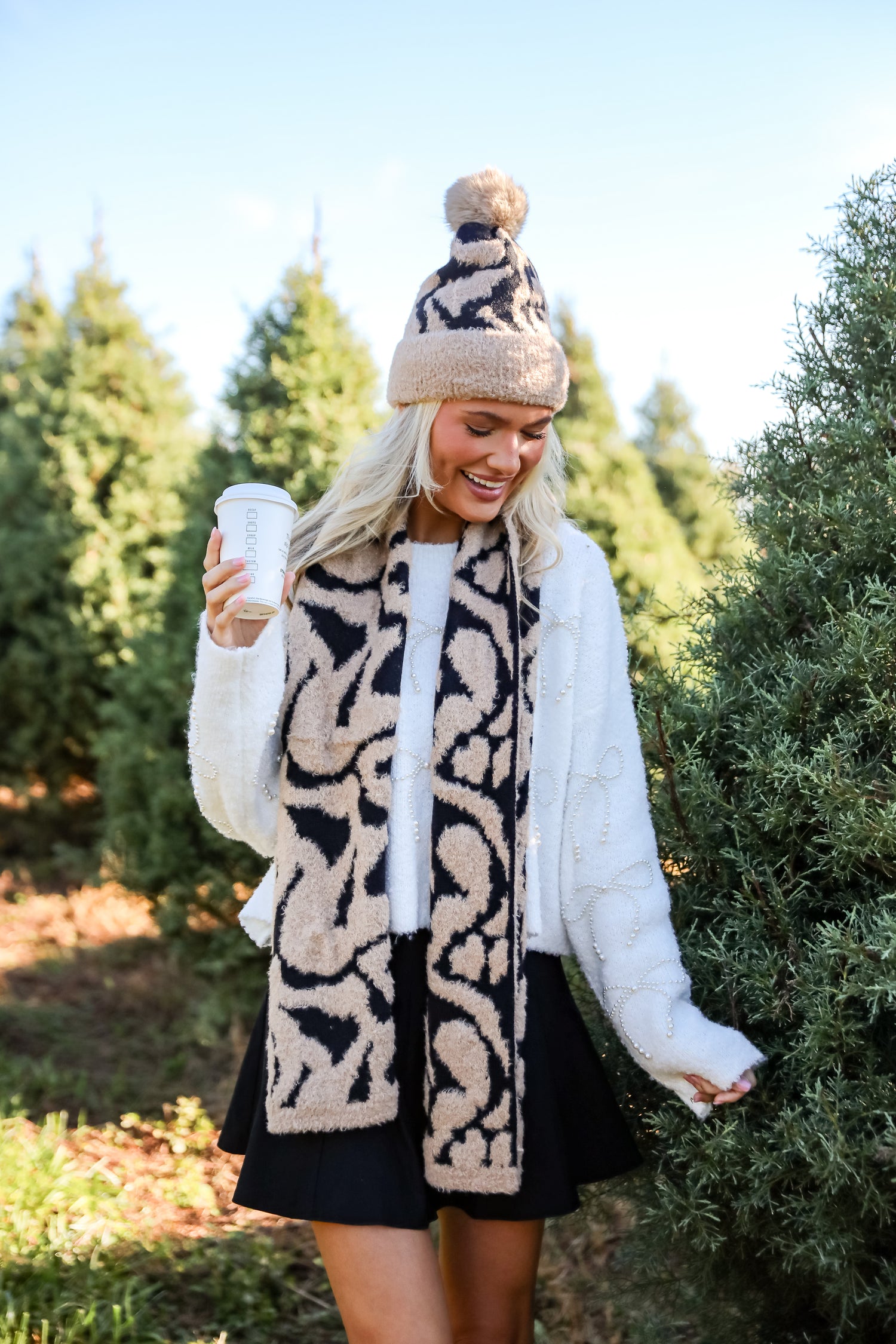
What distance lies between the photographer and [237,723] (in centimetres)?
174

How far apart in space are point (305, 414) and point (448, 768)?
3225 millimetres

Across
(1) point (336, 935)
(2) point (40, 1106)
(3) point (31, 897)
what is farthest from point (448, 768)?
(3) point (31, 897)

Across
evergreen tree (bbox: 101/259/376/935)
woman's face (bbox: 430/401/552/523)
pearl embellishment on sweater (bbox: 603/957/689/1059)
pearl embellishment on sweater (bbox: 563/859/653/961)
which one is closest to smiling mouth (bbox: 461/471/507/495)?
woman's face (bbox: 430/401/552/523)

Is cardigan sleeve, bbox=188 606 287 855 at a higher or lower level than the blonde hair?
lower

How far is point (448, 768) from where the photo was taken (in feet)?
5.87

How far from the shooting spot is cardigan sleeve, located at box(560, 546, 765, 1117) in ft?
5.63

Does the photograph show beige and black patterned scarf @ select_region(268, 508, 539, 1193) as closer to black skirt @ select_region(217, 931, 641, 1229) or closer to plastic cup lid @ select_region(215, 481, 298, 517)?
black skirt @ select_region(217, 931, 641, 1229)

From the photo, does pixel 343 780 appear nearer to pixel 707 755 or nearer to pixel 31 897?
pixel 707 755

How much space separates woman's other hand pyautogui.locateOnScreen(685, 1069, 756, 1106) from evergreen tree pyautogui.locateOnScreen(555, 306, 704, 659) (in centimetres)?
325

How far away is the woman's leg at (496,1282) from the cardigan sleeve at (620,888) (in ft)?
1.21

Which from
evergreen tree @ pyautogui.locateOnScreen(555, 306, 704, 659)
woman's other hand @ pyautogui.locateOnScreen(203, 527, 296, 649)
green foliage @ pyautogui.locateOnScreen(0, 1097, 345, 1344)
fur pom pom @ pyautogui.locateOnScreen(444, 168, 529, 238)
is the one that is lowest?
green foliage @ pyautogui.locateOnScreen(0, 1097, 345, 1344)

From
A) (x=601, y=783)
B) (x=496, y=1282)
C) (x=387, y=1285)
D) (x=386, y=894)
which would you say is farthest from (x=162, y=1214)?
(x=601, y=783)

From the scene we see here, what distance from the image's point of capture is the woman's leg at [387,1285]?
157 centimetres

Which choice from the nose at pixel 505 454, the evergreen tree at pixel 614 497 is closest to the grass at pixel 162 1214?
the nose at pixel 505 454
